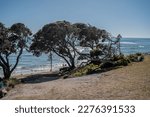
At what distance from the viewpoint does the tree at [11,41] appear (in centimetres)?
2759

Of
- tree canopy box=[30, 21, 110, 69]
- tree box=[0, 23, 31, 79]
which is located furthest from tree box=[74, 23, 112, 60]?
tree box=[0, 23, 31, 79]

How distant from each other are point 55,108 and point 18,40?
22.2 metres

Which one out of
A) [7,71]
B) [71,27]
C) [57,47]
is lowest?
[7,71]

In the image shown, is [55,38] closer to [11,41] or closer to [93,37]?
[11,41]

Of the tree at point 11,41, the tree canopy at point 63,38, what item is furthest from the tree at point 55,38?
the tree at point 11,41

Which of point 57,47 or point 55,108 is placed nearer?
point 55,108

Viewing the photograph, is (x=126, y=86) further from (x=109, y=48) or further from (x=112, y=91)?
(x=109, y=48)

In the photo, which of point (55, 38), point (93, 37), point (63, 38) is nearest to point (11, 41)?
point (55, 38)

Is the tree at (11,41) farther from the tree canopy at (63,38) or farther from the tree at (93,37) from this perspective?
the tree at (93,37)

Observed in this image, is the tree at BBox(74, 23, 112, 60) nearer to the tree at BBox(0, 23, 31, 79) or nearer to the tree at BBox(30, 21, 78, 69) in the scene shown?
the tree at BBox(30, 21, 78, 69)

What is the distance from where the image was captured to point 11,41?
29.2 metres

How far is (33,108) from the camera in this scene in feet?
28.6

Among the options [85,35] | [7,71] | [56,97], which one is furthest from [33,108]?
[85,35]

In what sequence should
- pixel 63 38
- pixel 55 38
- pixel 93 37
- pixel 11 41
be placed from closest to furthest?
pixel 11 41
pixel 55 38
pixel 63 38
pixel 93 37
